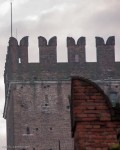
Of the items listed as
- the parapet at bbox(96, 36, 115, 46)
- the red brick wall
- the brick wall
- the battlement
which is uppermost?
the parapet at bbox(96, 36, 115, 46)

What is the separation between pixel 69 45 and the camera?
217 ft

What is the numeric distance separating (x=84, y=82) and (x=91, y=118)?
39cm

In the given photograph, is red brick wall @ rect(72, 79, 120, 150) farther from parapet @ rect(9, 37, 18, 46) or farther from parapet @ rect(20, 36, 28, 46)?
parapet @ rect(9, 37, 18, 46)

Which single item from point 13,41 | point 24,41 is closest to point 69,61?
point 24,41

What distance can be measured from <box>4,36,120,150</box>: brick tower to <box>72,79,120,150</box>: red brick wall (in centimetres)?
5442

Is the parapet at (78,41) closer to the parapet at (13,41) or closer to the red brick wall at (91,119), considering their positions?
the parapet at (13,41)

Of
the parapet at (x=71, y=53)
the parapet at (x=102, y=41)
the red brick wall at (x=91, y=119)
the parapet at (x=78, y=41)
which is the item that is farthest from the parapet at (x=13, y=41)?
the red brick wall at (x=91, y=119)

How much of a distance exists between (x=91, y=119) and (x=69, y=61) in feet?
Result: 187

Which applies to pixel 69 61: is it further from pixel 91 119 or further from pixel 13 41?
pixel 91 119

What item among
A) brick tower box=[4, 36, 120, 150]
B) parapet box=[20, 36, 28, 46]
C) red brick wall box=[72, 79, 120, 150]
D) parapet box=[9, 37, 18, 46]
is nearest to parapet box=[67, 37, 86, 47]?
brick tower box=[4, 36, 120, 150]

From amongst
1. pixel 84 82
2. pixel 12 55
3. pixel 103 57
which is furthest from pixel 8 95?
pixel 84 82

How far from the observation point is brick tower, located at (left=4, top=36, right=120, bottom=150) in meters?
64.6

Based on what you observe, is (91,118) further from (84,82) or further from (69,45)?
(69,45)

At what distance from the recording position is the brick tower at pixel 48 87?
64.6m
